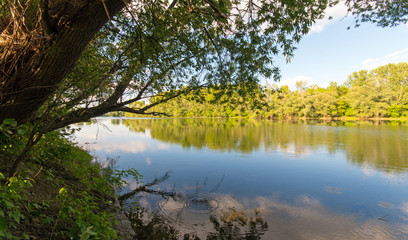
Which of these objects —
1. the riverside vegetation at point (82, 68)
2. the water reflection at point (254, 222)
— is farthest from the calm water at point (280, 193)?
the riverside vegetation at point (82, 68)

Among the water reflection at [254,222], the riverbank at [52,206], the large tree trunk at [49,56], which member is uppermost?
the large tree trunk at [49,56]

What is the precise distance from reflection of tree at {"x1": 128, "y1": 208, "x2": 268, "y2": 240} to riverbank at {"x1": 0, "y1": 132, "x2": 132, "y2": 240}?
52 centimetres

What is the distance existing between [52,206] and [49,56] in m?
2.32

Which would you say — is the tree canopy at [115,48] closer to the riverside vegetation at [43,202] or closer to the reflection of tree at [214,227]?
the riverside vegetation at [43,202]

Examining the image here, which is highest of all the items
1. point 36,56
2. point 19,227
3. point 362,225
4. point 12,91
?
point 36,56

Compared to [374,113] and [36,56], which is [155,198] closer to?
[36,56]

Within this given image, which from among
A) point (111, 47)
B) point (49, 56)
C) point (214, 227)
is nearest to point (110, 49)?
point (111, 47)

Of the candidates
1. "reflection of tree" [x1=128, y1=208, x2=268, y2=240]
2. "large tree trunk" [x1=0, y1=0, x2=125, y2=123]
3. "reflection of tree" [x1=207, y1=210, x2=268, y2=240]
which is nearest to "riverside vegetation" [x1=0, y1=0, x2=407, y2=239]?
"large tree trunk" [x1=0, y1=0, x2=125, y2=123]

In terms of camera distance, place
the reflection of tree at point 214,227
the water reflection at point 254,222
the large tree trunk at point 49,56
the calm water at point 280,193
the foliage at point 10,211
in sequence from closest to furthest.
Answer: the foliage at point 10,211, the large tree trunk at point 49,56, the reflection of tree at point 214,227, the water reflection at point 254,222, the calm water at point 280,193

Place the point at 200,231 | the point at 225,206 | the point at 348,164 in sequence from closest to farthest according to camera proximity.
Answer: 1. the point at 200,231
2. the point at 225,206
3. the point at 348,164

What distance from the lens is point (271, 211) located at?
6344 millimetres

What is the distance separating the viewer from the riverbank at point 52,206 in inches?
87.8

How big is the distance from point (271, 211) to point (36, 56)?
6662 mm

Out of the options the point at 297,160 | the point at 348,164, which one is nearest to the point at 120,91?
the point at 297,160
